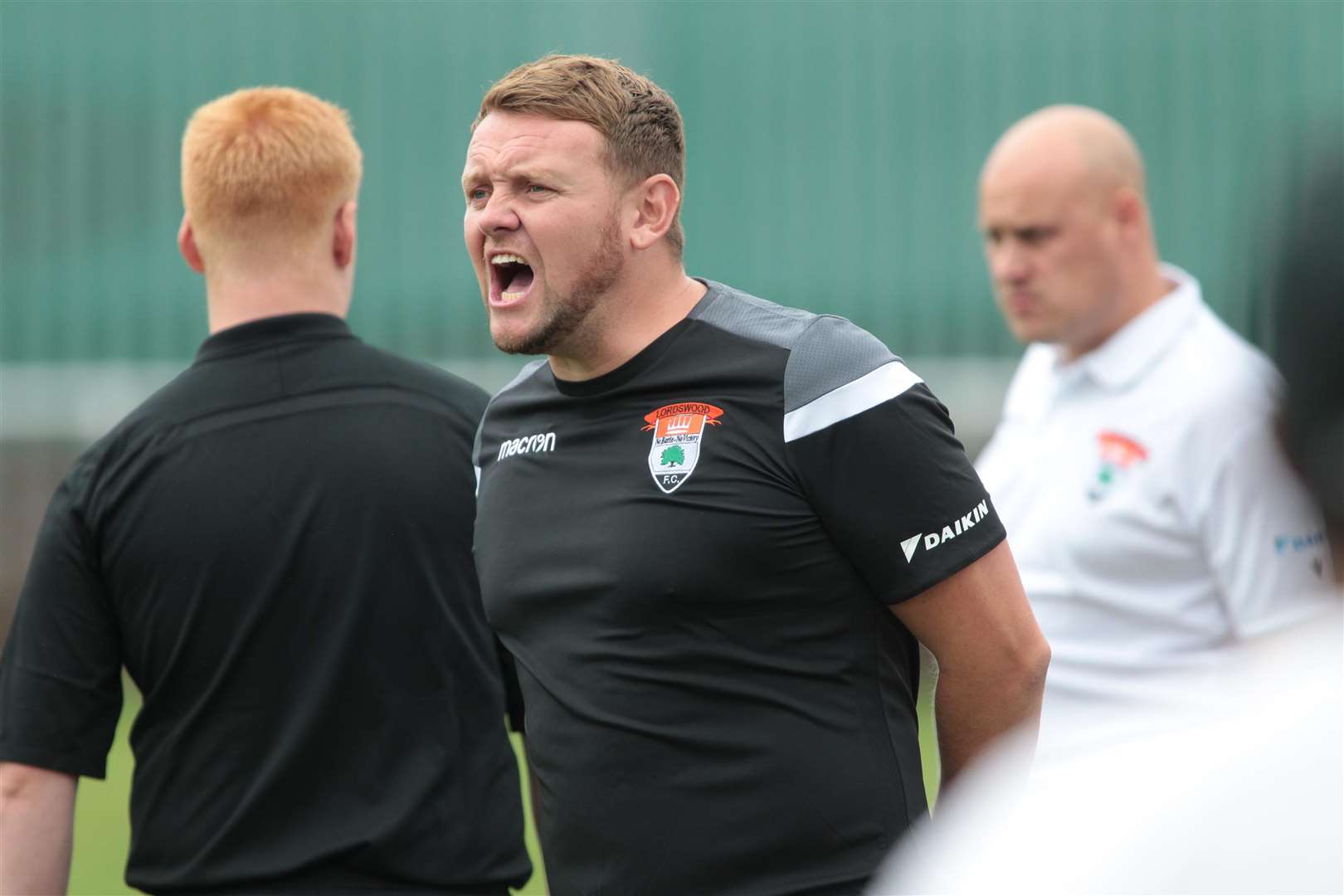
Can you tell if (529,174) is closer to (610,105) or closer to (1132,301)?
(610,105)

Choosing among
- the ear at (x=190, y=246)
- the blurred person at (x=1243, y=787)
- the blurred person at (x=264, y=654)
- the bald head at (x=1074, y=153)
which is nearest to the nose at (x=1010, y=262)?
the bald head at (x=1074, y=153)

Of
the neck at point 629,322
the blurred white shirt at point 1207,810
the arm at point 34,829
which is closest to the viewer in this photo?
the blurred white shirt at point 1207,810

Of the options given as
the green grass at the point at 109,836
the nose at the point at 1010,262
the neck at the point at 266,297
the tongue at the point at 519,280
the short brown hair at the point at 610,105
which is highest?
the short brown hair at the point at 610,105

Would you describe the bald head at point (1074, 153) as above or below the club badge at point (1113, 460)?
above

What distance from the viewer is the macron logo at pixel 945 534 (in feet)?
8.60

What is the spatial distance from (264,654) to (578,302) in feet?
2.88

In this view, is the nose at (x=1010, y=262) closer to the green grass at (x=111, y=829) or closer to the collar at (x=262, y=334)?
the green grass at (x=111, y=829)

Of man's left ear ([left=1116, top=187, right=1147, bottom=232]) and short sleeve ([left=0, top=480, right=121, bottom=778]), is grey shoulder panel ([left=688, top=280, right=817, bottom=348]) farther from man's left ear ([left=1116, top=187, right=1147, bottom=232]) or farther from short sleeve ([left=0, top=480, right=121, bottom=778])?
man's left ear ([left=1116, top=187, right=1147, bottom=232])

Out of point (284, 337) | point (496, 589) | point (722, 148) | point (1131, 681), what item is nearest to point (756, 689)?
point (496, 589)

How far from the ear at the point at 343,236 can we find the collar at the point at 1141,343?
6.15 ft

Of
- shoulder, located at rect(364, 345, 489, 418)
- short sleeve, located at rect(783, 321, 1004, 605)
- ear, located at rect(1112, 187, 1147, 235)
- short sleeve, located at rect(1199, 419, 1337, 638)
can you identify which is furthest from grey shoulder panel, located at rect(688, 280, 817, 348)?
ear, located at rect(1112, 187, 1147, 235)

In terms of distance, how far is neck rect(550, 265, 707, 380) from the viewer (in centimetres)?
288

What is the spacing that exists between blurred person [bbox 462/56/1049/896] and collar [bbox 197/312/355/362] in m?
0.59

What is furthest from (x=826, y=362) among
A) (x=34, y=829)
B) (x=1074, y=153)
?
(x=1074, y=153)
